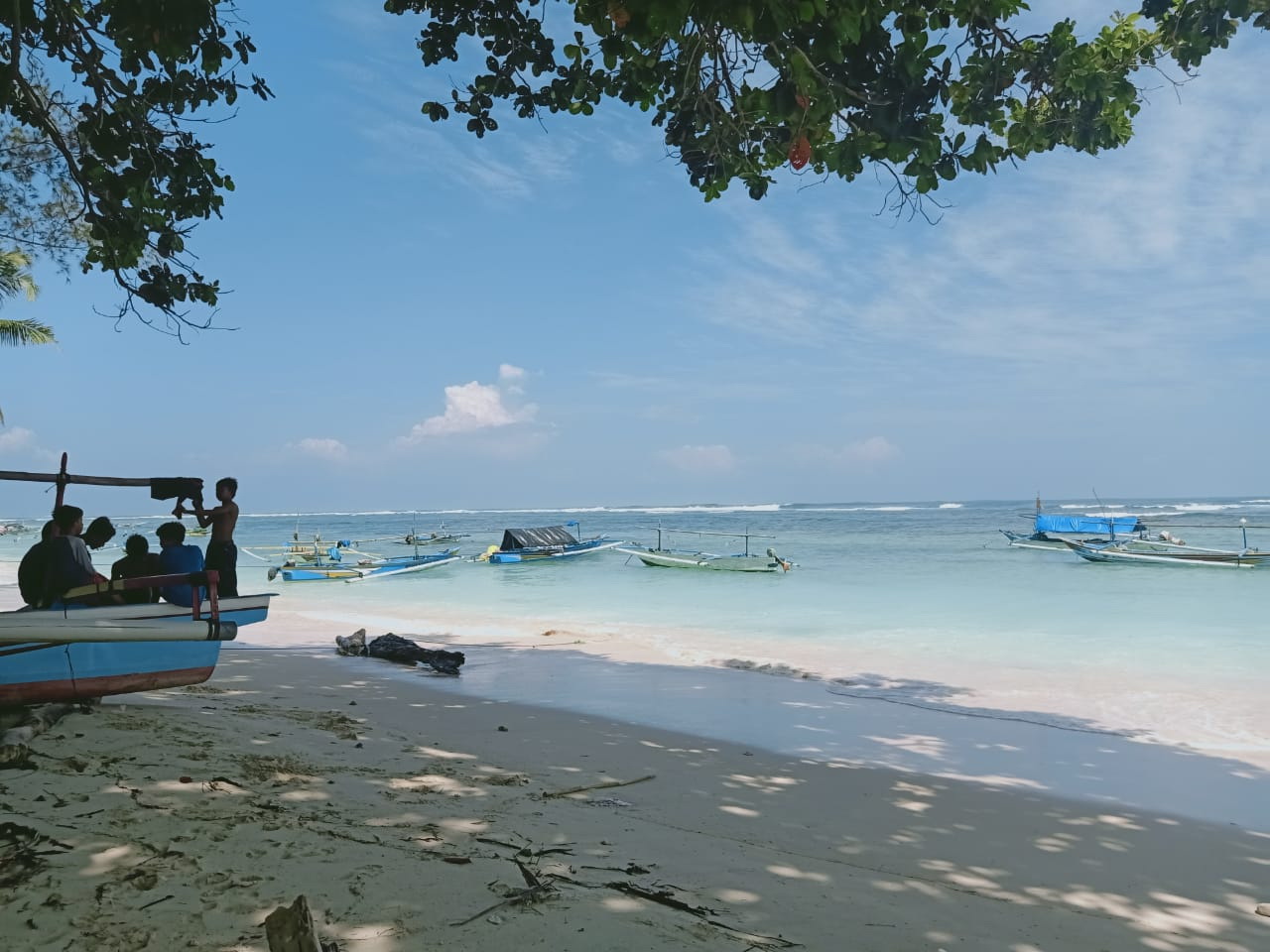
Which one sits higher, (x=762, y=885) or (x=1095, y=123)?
(x=1095, y=123)

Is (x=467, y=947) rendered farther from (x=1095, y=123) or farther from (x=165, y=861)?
(x=1095, y=123)

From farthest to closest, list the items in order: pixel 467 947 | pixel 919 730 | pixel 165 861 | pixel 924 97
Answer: pixel 919 730, pixel 924 97, pixel 165 861, pixel 467 947

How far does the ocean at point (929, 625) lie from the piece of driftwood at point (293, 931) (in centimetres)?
802

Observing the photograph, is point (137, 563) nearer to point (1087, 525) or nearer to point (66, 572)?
point (66, 572)

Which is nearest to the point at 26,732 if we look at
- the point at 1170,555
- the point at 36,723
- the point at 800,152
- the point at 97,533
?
the point at 36,723

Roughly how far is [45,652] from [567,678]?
5980 millimetres

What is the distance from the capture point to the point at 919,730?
25.3 ft

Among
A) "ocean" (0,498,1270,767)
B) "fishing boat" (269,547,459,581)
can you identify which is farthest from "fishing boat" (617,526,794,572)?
"fishing boat" (269,547,459,581)

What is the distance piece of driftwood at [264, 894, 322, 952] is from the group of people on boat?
405 centimetres

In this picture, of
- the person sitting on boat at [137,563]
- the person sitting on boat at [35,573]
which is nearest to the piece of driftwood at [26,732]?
the person sitting on boat at [35,573]

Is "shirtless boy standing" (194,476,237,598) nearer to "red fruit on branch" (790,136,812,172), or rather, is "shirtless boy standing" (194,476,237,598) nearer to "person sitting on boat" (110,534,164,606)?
"person sitting on boat" (110,534,164,606)

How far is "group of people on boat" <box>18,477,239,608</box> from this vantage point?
19.4 ft

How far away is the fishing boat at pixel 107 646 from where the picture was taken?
193 inches

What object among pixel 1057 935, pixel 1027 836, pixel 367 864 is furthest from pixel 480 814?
pixel 1027 836
